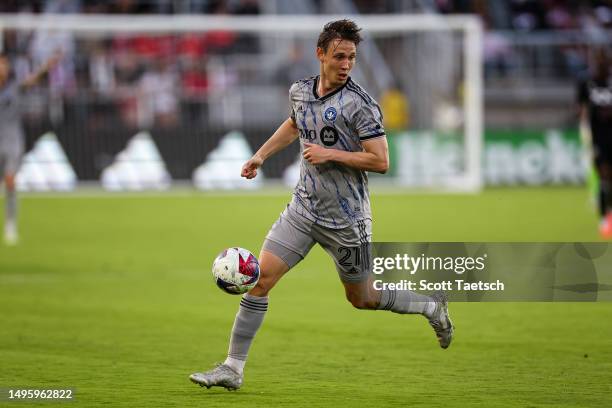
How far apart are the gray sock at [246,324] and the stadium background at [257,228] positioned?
0.30 meters

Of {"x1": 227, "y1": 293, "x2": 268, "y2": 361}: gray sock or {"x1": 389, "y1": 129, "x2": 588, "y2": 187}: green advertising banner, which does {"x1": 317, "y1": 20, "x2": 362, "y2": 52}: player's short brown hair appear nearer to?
{"x1": 227, "y1": 293, "x2": 268, "y2": 361}: gray sock

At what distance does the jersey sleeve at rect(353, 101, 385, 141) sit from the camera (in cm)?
738

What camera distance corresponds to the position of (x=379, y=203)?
25.1 meters

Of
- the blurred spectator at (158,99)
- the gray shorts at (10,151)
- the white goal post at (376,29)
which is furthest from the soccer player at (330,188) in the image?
the blurred spectator at (158,99)

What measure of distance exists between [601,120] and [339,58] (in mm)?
11609

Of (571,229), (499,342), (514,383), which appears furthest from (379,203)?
(514,383)

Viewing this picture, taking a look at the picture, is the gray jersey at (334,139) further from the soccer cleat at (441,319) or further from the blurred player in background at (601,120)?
the blurred player in background at (601,120)

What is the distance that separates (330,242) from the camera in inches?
302

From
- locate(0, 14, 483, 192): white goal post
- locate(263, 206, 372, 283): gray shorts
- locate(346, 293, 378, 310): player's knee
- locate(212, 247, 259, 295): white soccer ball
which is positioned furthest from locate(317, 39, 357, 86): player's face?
locate(0, 14, 483, 192): white goal post

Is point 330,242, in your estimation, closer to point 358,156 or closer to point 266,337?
point 358,156

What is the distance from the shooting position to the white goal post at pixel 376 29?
88.1ft

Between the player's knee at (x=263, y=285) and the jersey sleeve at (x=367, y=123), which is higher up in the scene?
the jersey sleeve at (x=367, y=123)

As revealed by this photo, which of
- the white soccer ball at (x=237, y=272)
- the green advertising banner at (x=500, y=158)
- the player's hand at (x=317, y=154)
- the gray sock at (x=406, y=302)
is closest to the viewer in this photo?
the player's hand at (x=317, y=154)

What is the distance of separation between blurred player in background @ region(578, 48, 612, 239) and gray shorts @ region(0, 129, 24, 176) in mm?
8198
